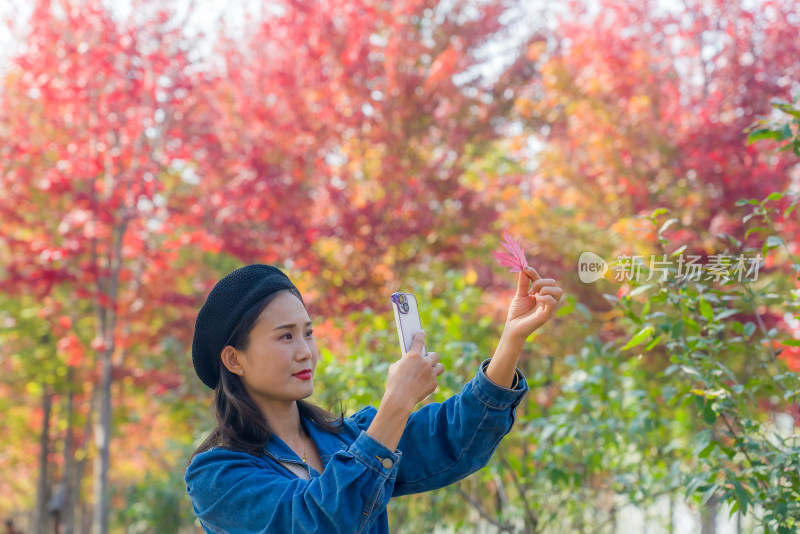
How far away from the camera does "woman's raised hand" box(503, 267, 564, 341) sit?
1.58 m

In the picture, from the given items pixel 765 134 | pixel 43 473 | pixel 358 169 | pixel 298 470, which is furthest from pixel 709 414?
pixel 43 473

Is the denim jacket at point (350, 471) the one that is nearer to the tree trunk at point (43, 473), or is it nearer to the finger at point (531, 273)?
the finger at point (531, 273)

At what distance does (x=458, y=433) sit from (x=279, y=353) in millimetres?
442

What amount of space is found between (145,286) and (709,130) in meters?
5.27

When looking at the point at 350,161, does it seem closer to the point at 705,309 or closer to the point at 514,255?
the point at 705,309

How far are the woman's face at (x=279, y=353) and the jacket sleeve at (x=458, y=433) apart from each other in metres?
0.30

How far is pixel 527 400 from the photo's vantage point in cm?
365

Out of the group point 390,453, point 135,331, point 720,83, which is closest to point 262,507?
point 390,453

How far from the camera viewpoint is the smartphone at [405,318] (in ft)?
5.03

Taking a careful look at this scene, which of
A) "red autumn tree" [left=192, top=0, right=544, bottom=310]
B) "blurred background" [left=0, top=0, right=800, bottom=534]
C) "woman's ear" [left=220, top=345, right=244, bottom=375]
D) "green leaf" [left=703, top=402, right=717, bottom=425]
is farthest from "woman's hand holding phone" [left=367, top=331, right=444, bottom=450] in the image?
"red autumn tree" [left=192, top=0, right=544, bottom=310]

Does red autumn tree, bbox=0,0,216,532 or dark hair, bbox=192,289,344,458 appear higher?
red autumn tree, bbox=0,0,216,532

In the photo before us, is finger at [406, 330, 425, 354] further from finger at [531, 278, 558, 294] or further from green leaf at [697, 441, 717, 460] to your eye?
green leaf at [697, 441, 717, 460]

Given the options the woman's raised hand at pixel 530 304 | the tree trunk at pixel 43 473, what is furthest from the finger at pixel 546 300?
the tree trunk at pixel 43 473

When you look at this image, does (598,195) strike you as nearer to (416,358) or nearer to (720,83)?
(720,83)
